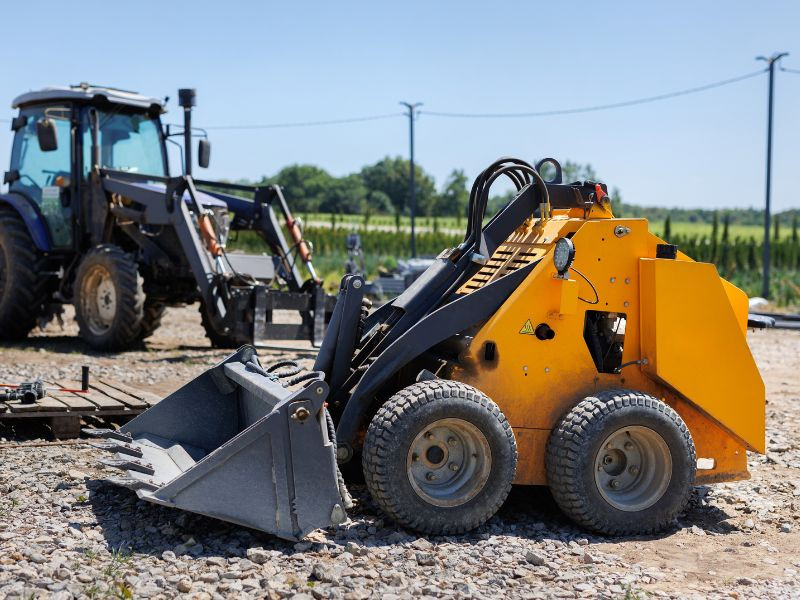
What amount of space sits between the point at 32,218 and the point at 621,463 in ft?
32.0

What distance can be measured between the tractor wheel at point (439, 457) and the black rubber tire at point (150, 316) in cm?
789

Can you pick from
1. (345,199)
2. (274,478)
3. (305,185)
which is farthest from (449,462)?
(305,185)

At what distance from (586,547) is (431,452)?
0.90 m

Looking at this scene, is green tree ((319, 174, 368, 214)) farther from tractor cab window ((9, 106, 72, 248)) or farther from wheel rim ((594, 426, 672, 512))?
wheel rim ((594, 426, 672, 512))

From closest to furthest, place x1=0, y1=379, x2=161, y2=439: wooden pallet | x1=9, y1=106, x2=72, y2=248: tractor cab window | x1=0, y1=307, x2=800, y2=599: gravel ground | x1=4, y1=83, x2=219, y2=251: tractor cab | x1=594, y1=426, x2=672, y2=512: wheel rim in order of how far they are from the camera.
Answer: x1=0, y1=307, x2=800, y2=599: gravel ground < x1=594, y1=426, x2=672, y2=512: wheel rim < x1=0, y1=379, x2=161, y2=439: wooden pallet < x1=4, y1=83, x2=219, y2=251: tractor cab < x1=9, y1=106, x2=72, y2=248: tractor cab window

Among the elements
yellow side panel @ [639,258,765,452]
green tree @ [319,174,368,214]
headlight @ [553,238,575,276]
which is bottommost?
yellow side panel @ [639,258,765,452]

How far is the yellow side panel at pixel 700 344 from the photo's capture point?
213 inches

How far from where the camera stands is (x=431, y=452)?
16.5 ft

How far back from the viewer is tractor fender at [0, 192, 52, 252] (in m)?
12.8

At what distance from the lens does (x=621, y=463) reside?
17.6 ft

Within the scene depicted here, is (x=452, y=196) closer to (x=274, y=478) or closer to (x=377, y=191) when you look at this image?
(x=377, y=191)

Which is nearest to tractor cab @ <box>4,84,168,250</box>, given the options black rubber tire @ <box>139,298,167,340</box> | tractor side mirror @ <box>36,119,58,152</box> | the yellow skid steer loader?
tractor side mirror @ <box>36,119,58,152</box>

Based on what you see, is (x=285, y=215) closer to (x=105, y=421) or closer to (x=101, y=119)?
(x=101, y=119)

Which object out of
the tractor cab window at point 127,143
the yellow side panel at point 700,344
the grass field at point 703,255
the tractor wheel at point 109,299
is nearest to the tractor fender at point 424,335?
the yellow side panel at point 700,344
